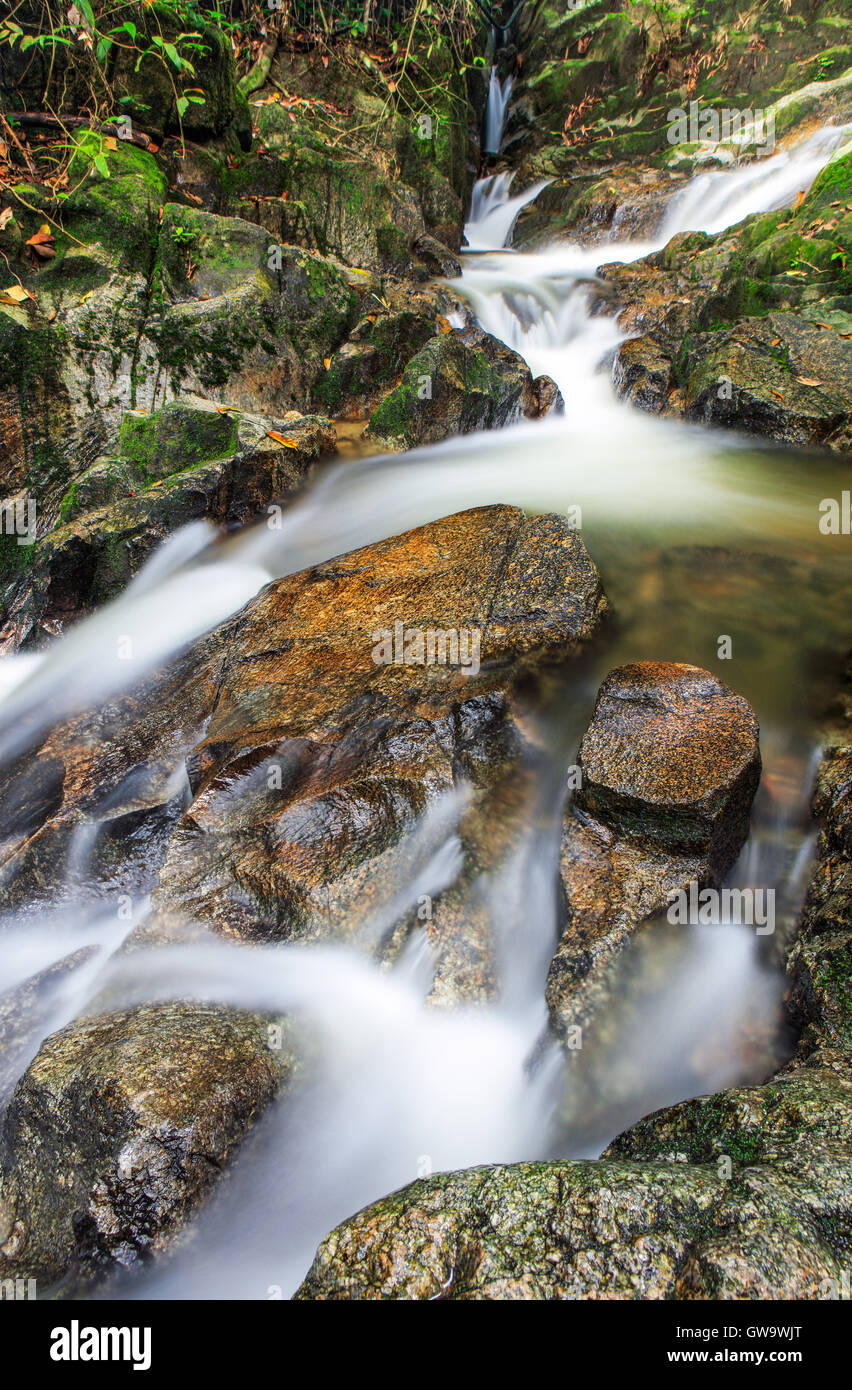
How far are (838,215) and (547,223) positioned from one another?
7.37 m

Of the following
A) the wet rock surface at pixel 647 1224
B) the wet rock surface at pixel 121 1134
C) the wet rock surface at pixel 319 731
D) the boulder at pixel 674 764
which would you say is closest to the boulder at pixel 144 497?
the wet rock surface at pixel 319 731

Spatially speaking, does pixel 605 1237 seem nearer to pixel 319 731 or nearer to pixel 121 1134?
pixel 121 1134

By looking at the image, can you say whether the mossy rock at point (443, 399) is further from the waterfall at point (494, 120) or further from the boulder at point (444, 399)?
the waterfall at point (494, 120)

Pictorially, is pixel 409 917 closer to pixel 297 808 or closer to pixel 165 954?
pixel 297 808

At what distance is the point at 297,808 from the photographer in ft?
10.9

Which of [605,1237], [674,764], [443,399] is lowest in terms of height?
[605,1237]

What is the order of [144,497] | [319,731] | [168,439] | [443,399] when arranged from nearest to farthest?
1. [319,731]
2. [144,497]
3. [168,439]
4. [443,399]

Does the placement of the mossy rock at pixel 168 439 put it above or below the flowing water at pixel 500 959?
above

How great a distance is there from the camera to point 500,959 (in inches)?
122

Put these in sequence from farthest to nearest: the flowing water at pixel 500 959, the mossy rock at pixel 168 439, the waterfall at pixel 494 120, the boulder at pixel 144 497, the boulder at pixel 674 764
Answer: the waterfall at pixel 494 120
the mossy rock at pixel 168 439
the boulder at pixel 144 497
the boulder at pixel 674 764
the flowing water at pixel 500 959

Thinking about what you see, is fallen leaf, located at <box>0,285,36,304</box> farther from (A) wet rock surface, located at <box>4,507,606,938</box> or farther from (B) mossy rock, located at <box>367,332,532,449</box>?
(A) wet rock surface, located at <box>4,507,606,938</box>

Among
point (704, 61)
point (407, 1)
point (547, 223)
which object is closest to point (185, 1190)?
point (547, 223)

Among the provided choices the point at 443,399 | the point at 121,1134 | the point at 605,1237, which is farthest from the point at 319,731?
the point at 443,399

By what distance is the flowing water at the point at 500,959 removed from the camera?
8.50ft
